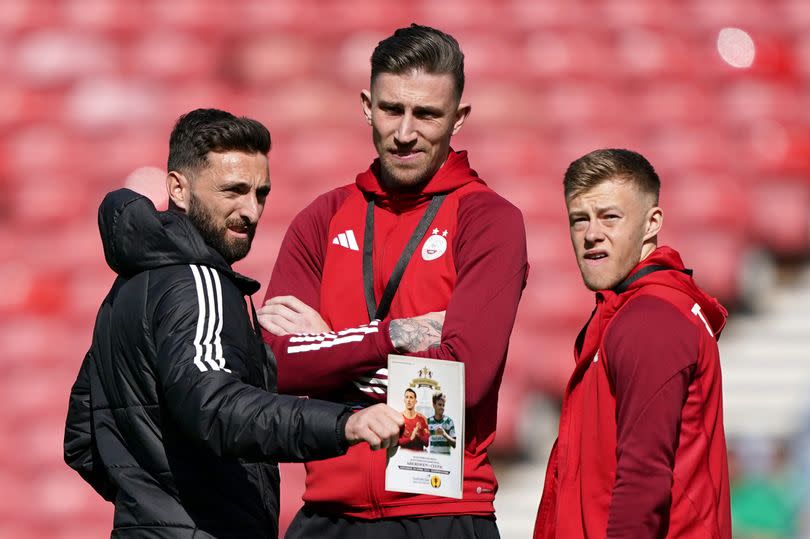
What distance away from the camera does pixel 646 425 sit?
7.88ft

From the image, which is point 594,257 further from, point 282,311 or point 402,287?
point 282,311

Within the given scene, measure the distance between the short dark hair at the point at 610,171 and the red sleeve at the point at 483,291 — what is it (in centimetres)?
17

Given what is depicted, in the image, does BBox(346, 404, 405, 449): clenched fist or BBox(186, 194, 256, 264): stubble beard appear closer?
BBox(346, 404, 405, 449): clenched fist

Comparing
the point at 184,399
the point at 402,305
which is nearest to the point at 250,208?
the point at 402,305

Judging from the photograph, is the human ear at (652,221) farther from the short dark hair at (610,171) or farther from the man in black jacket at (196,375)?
the man in black jacket at (196,375)

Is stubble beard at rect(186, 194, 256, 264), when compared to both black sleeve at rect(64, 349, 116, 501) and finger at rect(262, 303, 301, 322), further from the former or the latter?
black sleeve at rect(64, 349, 116, 501)

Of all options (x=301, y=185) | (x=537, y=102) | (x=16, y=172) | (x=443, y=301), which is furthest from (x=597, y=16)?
(x=443, y=301)

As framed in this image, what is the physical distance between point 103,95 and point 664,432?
460 centimetres

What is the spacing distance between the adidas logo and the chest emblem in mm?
171

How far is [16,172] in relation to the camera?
20.5 feet

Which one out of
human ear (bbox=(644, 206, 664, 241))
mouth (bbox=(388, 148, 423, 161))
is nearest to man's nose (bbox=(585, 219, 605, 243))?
human ear (bbox=(644, 206, 664, 241))

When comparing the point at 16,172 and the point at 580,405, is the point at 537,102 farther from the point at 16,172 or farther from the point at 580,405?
the point at 580,405

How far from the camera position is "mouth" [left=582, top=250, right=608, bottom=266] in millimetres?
2696

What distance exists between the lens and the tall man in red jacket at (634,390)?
240 centimetres
